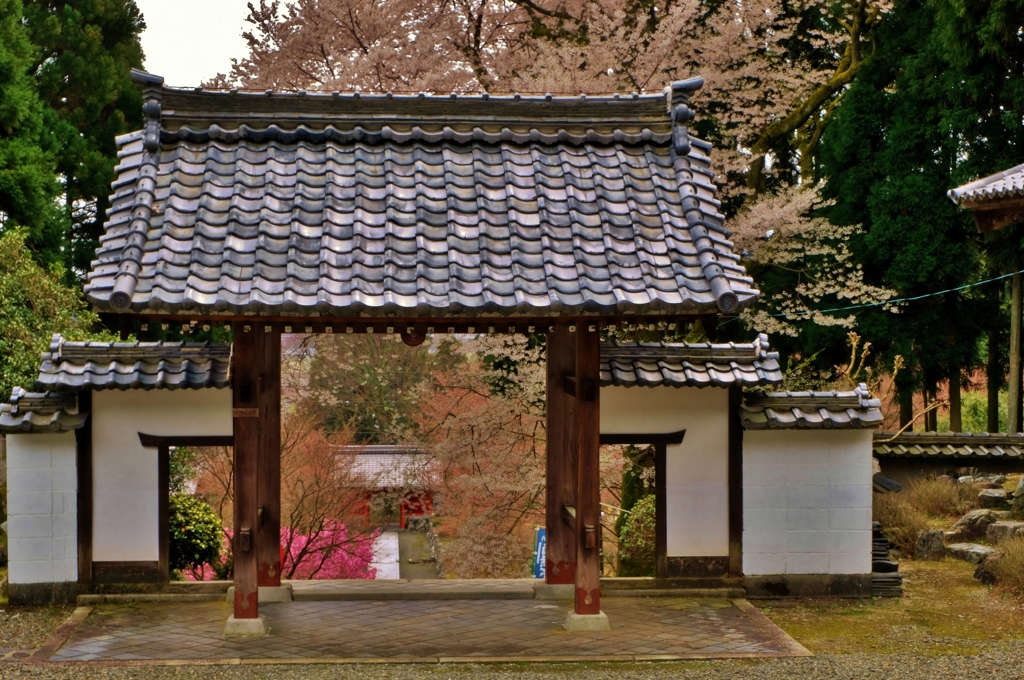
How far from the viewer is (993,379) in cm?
1983

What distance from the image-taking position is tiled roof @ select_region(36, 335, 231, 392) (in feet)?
26.3

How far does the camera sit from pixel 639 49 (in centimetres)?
1525

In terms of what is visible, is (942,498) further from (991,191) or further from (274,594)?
(274,594)

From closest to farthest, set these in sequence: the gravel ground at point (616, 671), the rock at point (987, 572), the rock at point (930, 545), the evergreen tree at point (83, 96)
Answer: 1. the gravel ground at point (616, 671)
2. the rock at point (987, 572)
3. the rock at point (930, 545)
4. the evergreen tree at point (83, 96)

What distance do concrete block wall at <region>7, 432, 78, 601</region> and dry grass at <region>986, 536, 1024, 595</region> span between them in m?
7.65

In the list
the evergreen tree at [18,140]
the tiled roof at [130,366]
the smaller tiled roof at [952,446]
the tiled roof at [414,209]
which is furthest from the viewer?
the evergreen tree at [18,140]

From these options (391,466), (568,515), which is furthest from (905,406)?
(568,515)

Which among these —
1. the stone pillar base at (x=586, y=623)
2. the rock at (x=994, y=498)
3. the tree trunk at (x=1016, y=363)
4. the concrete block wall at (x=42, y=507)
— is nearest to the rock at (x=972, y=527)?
the rock at (x=994, y=498)

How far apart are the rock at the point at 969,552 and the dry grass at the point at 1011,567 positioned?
76 cm

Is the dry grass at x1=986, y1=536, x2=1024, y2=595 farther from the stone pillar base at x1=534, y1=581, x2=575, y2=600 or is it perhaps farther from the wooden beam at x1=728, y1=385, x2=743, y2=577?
the stone pillar base at x1=534, y1=581, x2=575, y2=600

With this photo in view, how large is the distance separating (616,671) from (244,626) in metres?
2.57

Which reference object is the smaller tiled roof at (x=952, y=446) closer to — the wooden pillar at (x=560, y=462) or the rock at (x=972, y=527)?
the rock at (x=972, y=527)

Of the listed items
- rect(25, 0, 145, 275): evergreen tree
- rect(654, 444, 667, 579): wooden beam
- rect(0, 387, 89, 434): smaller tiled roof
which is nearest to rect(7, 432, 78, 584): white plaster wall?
rect(0, 387, 89, 434): smaller tiled roof

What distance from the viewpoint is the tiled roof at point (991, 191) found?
9352 millimetres
